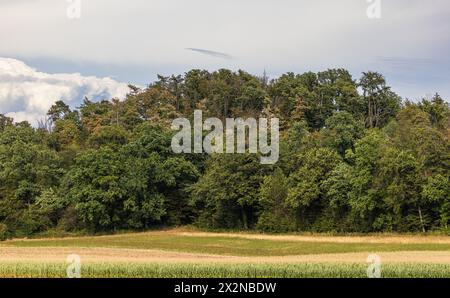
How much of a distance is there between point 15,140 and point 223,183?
41795 millimetres

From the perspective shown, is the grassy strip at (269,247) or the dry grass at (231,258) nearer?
the dry grass at (231,258)

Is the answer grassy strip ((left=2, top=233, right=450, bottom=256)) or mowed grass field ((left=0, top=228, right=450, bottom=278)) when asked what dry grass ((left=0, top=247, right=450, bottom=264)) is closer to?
mowed grass field ((left=0, top=228, right=450, bottom=278))

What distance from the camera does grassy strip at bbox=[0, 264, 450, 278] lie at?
2897 centimetres

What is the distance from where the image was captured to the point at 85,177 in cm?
8569

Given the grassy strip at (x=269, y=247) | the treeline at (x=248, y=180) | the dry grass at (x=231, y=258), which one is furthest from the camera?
the treeline at (x=248, y=180)

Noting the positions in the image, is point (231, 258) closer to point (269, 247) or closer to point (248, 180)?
point (269, 247)

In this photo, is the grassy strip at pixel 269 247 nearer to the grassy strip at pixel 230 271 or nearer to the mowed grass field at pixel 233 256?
the mowed grass field at pixel 233 256

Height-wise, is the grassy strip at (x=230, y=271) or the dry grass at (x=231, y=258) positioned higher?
the grassy strip at (x=230, y=271)

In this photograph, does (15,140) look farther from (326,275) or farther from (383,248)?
(326,275)

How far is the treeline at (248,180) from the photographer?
7069 cm

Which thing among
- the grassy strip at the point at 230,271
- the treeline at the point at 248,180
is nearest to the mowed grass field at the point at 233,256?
the grassy strip at the point at 230,271

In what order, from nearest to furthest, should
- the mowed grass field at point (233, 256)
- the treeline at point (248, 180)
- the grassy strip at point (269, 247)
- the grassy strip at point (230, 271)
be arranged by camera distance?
the grassy strip at point (230, 271)
the mowed grass field at point (233, 256)
the grassy strip at point (269, 247)
the treeline at point (248, 180)

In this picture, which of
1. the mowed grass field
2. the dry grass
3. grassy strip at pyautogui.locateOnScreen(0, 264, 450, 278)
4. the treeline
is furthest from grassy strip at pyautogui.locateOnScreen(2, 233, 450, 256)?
grassy strip at pyautogui.locateOnScreen(0, 264, 450, 278)
